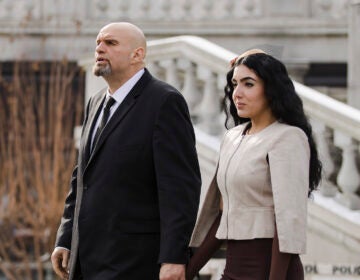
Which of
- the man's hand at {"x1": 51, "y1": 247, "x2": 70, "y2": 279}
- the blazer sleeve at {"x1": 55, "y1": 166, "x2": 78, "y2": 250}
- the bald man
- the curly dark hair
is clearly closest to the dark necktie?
the bald man

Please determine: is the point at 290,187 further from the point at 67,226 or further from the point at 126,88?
the point at 67,226

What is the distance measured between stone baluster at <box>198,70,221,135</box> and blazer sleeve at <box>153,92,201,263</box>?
323 centimetres

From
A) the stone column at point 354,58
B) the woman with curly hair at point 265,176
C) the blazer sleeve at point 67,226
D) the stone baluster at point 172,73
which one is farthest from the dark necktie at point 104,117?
the stone column at point 354,58

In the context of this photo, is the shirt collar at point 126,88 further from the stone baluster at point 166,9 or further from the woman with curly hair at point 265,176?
the stone baluster at point 166,9

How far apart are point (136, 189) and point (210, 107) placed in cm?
342

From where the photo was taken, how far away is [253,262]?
14.6ft

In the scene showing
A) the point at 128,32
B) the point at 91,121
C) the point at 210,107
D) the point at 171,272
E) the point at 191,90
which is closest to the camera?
the point at 171,272

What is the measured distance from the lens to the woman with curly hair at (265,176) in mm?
4406

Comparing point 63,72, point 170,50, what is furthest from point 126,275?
point 63,72

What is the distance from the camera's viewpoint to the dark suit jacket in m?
4.97

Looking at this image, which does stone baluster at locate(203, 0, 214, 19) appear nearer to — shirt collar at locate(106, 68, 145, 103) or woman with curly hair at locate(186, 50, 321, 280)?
shirt collar at locate(106, 68, 145, 103)

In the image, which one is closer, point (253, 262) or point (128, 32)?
point (253, 262)

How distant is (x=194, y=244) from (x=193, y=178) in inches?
13.0

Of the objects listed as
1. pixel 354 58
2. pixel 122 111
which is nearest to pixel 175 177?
pixel 122 111
